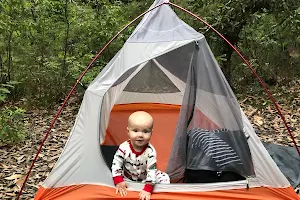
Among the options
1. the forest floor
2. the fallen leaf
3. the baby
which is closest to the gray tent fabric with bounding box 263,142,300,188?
the forest floor

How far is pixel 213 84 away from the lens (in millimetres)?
3186

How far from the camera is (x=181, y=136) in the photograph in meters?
3.32

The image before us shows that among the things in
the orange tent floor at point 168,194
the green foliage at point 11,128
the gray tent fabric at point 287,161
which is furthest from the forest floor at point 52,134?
the orange tent floor at point 168,194

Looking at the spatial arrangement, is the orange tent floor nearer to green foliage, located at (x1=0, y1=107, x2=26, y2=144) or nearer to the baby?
the baby

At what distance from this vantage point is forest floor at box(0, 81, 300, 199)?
12.7 ft

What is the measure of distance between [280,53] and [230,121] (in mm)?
4188

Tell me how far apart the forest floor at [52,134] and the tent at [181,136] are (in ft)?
2.64

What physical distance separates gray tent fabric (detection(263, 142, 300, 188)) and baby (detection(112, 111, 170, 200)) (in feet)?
4.67

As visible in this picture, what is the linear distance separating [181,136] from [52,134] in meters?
2.23

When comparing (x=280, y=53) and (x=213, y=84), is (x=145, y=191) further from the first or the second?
(x=280, y=53)

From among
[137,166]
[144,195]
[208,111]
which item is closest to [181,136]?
[208,111]

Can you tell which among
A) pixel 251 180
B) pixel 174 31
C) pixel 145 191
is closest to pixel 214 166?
pixel 251 180

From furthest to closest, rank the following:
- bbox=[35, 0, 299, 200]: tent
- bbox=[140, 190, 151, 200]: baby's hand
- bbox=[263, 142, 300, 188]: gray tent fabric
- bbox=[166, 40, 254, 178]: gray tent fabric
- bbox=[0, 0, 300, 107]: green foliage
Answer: bbox=[0, 0, 300, 107]: green foliage < bbox=[263, 142, 300, 188]: gray tent fabric < bbox=[166, 40, 254, 178]: gray tent fabric < bbox=[35, 0, 299, 200]: tent < bbox=[140, 190, 151, 200]: baby's hand

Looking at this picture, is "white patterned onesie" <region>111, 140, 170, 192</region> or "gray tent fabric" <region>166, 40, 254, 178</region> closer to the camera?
"white patterned onesie" <region>111, 140, 170, 192</region>
